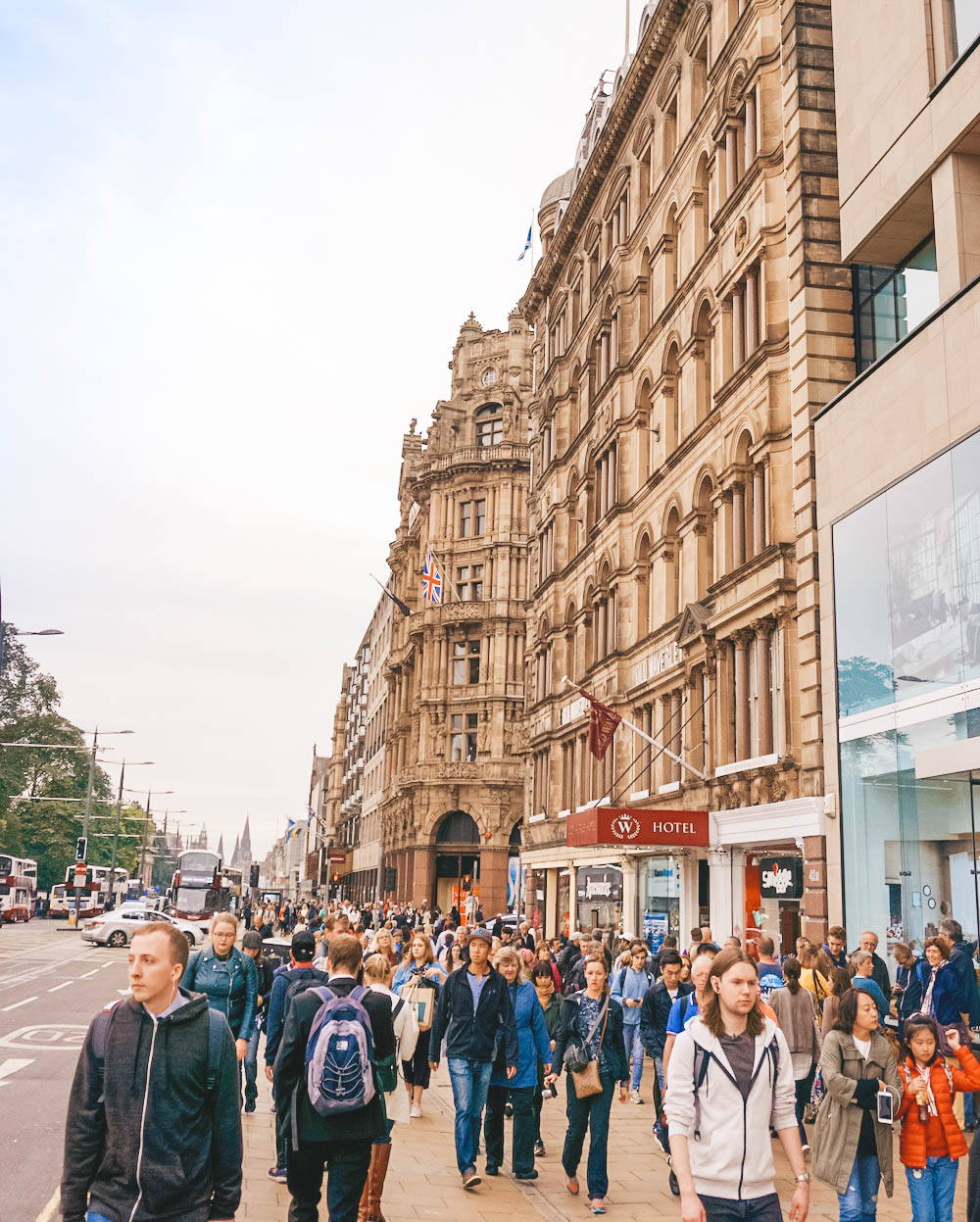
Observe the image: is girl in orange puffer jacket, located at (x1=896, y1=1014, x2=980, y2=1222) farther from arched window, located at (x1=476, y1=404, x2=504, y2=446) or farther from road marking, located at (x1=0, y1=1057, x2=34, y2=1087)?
arched window, located at (x1=476, y1=404, x2=504, y2=446)

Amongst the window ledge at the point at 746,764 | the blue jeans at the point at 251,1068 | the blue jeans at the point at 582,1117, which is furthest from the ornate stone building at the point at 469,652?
the blue jeans at the point at 582,1117

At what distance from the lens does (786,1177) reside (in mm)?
10773

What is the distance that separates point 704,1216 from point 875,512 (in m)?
15.7

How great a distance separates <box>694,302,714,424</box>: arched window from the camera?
95.1 feet

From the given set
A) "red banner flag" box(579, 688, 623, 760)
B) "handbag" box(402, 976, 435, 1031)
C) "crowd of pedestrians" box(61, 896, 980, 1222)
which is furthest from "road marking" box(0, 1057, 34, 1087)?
"red banner flag" box(579, 688, 623, 760)

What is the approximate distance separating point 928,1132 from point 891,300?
17241 millimetres

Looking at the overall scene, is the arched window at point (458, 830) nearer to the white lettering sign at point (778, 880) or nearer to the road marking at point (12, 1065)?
the white lettering sign at point (778, 880)

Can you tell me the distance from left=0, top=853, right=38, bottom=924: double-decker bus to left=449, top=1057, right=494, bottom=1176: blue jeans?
5893 centimetres

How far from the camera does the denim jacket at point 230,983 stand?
10.9 metres

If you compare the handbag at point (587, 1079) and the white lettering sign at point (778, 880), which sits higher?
the white lettering sign at point (778, 880)

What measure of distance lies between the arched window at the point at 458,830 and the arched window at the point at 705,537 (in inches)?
1480

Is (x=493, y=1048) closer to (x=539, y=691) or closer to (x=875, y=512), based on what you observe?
(x=875, y=512)

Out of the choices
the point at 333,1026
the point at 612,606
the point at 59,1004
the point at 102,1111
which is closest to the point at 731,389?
the point at 612,606

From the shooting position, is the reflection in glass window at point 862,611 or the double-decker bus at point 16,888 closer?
the reflection in glass window at point 862,611
